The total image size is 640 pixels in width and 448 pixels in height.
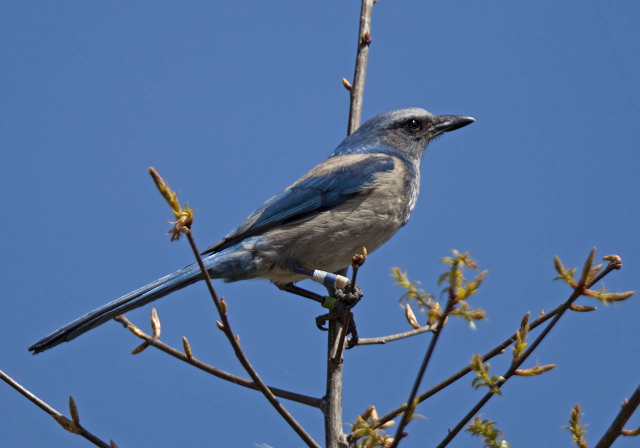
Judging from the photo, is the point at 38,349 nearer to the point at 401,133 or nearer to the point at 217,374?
the point at 217,374

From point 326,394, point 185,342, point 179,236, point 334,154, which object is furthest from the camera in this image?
point 334,154

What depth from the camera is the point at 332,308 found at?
5.02 meters

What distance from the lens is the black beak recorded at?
7.06m

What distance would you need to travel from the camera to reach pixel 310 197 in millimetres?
6016

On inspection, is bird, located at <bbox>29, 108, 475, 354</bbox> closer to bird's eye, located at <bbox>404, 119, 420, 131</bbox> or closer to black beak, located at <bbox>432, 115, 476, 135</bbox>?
bird's eye, located at <bbox>404, 119, 420, 131</bbox>

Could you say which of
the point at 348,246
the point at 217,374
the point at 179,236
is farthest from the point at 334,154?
the point at 179,236

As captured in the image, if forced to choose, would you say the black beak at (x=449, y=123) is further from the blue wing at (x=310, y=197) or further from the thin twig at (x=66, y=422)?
the thin twig at (x=66, y=422)

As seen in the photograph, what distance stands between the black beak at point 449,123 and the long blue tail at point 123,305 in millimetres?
2962

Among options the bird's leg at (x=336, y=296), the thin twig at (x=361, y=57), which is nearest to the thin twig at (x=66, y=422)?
the bird's leg at (x=336, y=296)

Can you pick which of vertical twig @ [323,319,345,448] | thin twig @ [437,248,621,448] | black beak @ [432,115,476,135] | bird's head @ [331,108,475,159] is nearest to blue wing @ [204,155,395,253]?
bird's head @ [331,108,475,159]

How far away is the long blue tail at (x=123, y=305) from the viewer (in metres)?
4.55

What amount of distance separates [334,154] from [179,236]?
407cm

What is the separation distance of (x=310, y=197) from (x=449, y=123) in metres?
1.80

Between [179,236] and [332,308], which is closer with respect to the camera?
[179,236]
